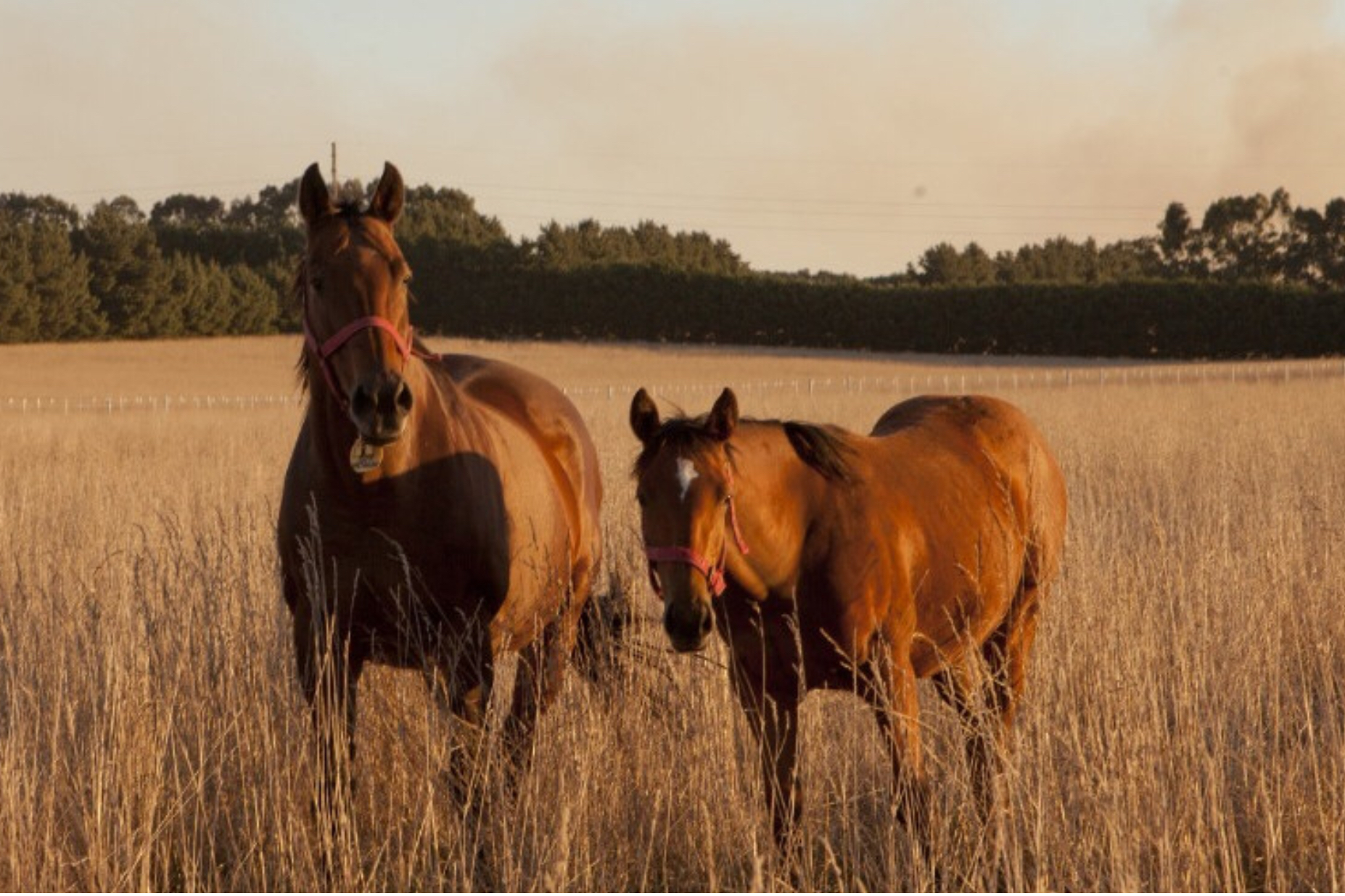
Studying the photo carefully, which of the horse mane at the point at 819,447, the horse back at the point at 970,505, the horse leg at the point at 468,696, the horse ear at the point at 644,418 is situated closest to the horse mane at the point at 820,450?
the horse mane at the point at 819,447

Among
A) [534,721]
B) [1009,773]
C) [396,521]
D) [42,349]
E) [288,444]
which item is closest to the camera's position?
[1009,773]

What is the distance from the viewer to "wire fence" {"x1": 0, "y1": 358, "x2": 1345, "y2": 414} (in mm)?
41281

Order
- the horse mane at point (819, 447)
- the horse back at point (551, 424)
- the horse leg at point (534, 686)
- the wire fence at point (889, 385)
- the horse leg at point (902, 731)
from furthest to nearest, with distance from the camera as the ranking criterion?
the wire fence at point (889, 385)
the horse back at point (551, 424)
the horse leg at point (534, 686)
the horse mane at point (819, 447)
the horse leg at point (902, 731)

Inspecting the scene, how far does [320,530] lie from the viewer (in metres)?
5.41

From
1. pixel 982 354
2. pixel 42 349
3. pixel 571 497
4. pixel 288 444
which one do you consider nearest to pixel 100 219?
pixel 42 349

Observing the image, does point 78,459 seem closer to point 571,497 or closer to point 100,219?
point 571,497

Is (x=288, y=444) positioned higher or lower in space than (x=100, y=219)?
lower

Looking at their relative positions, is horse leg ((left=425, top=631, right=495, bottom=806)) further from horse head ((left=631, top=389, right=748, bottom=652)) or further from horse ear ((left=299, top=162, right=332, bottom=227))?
horse ear ((left=299, top=162, right=332, bottom=227))

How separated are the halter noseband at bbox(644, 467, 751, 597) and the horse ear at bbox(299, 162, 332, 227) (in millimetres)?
1717

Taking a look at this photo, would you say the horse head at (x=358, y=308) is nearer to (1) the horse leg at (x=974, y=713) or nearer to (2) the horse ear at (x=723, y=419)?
(2) the horse ear at (x=723, y=419)

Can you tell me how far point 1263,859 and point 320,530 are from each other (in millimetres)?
3512

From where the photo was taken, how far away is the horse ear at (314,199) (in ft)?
17.2

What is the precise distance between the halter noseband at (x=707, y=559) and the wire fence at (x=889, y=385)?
33564 millimetres

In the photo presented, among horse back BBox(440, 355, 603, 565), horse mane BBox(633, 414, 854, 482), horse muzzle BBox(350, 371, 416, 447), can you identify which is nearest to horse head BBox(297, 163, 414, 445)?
horse muzzle BBox(350, 371, 416, 447)
